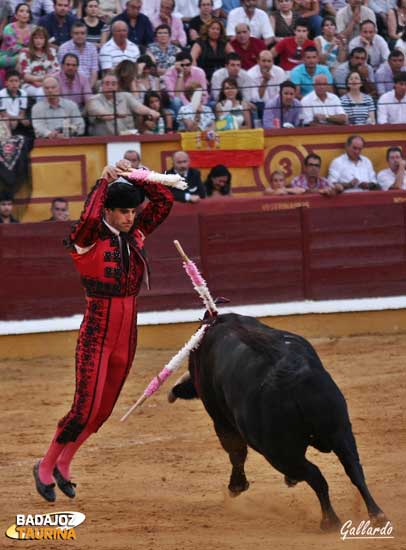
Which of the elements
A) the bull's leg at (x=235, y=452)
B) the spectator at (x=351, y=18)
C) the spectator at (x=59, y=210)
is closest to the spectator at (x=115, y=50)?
the spectator at (x=59, y=210)

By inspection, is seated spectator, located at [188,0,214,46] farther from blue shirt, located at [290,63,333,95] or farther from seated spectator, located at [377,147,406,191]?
seated spectator, located at [377,147,406,191]

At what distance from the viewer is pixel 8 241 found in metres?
9.66

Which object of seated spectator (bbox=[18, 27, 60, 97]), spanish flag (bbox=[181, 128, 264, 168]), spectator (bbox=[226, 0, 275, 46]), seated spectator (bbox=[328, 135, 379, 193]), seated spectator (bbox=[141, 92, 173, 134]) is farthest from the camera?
spectator (bbox=[226, 0, 275, 46])

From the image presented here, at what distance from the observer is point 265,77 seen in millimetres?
10625

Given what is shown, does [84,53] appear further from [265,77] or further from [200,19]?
[265,77]

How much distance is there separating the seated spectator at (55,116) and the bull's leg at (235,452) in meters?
5.14

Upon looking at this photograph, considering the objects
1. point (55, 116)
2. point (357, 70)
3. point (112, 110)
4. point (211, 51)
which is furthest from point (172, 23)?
point (357, 70)

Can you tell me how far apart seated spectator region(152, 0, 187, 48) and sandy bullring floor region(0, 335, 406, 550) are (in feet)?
11.8

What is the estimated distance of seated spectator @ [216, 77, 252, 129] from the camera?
10234mm

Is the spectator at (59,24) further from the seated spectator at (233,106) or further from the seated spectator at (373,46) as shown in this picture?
the seated spectator at (373,46)

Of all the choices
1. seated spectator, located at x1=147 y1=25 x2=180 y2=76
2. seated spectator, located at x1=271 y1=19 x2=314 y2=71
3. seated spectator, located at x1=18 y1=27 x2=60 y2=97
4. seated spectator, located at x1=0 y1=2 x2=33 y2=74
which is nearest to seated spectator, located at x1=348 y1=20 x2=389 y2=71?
seated spectator, located at x1=271 y1=19 x2=314 y2=71

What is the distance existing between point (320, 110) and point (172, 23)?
1.54 metres

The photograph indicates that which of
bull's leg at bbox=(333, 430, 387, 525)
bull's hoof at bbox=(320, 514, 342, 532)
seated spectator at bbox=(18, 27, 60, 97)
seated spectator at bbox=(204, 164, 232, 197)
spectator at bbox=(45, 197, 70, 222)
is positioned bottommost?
bull's hoof at bbox=(320, 514, 342, 532)

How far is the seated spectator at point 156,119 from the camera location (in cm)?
1015
